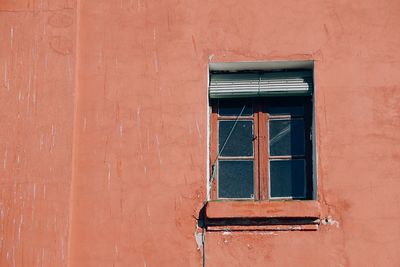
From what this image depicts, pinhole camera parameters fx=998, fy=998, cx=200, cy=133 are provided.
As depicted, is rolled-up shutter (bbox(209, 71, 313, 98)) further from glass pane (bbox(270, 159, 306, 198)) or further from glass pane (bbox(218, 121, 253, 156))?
glass pane (bbox(270, 159, 306, 198))

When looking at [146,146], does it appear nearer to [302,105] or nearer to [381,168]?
[302,105]

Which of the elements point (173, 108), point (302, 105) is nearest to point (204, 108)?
point (173, 108)

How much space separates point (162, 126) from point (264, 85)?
89cm

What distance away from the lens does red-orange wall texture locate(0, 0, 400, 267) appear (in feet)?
24.5

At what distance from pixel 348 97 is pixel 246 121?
85 centimetres

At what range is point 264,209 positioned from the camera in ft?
24.4

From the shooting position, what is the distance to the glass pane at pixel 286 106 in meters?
8.02

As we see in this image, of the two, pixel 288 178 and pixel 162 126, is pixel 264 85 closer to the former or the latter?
pixel 288 178

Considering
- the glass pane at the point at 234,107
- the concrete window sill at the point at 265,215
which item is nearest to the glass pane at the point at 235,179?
the concrete window sill at the point at 265,215

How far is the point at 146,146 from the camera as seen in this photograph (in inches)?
305

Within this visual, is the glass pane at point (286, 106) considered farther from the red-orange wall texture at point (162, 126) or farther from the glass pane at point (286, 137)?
the red-orange wall texture at point (162, 126)

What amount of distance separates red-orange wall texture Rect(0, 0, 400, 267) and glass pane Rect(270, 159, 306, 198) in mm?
271

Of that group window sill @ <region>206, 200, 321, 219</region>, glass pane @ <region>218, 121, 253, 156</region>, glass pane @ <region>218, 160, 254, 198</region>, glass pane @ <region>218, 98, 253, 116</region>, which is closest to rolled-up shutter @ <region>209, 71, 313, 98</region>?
glass pane @ <region>218, 98, 253, 116</region>

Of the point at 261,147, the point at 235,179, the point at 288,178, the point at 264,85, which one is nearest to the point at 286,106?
the point at 264,85
